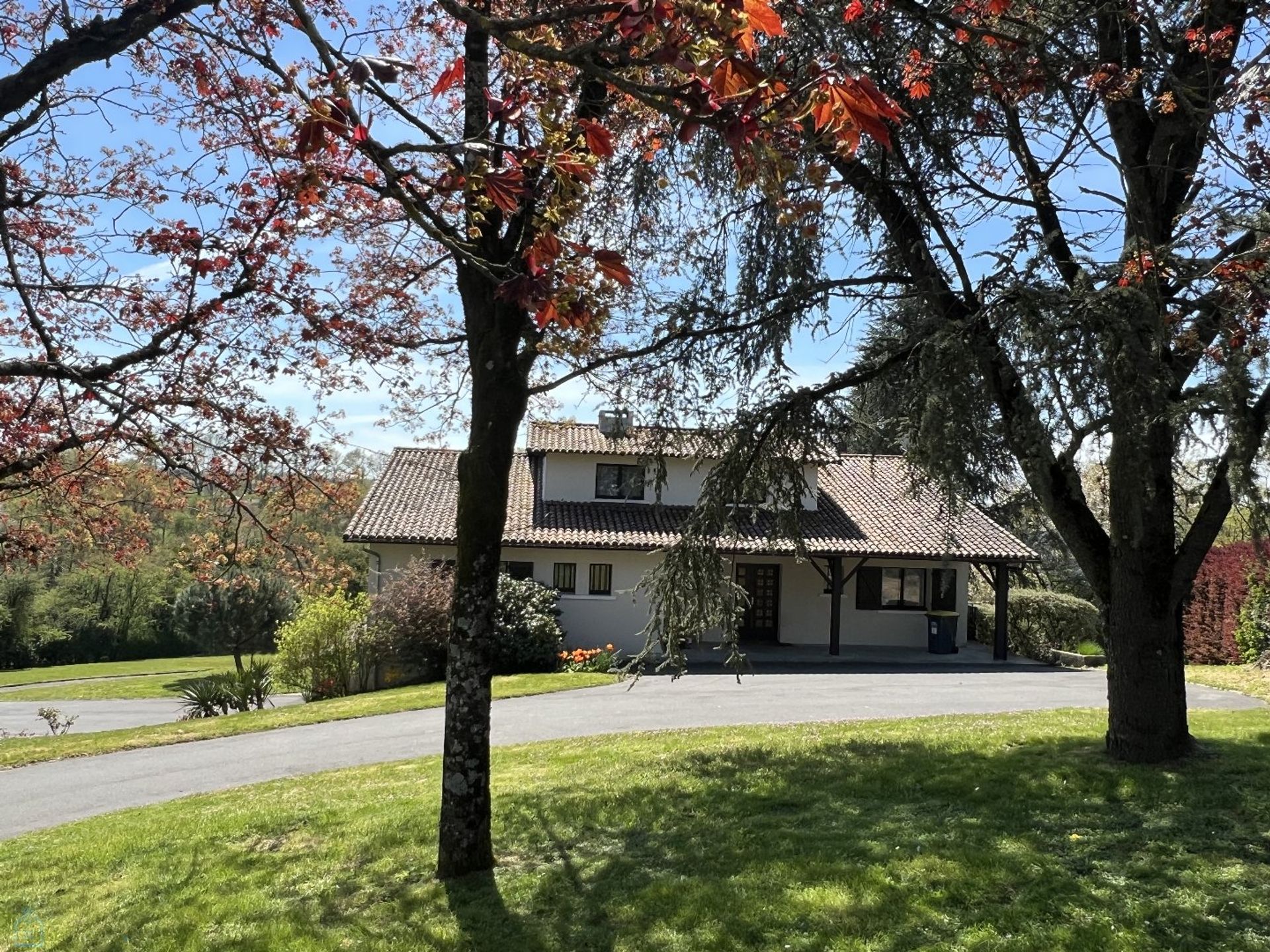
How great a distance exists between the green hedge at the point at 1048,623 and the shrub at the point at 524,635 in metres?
12.6

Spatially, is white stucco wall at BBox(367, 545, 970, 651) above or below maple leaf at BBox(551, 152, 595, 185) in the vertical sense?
below

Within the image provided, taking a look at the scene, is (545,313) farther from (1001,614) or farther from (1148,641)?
(1001,614)

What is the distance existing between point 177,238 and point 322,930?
16.5 feet

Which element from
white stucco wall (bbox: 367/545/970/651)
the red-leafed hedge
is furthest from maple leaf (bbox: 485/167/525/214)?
the red-leafed hedge

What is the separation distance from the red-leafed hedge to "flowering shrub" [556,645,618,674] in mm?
13156

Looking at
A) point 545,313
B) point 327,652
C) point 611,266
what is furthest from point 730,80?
point 327,652

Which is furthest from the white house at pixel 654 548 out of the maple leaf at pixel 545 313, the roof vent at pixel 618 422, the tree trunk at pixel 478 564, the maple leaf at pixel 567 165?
the maple leaf at pixel 545 313

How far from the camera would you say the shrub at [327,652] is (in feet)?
64.7

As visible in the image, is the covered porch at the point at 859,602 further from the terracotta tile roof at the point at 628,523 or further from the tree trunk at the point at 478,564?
the tree trunk at the point at 478,564

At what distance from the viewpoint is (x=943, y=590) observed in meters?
26.9

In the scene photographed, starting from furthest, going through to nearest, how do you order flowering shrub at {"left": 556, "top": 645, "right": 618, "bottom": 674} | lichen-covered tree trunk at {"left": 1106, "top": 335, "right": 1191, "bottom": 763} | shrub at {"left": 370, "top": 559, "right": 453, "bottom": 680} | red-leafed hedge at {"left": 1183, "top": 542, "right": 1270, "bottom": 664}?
1. flowering shrub at {"left": 556, "top": 645, "right": 618, "bottom": 674}
2. red-leafed hedge at {"left": 1183, "top": 542, "right": 1270, "bottom": 664}
3. shrub at {"left": 370, "top": 559, "right": 453, "bottom": 680}
4. lichen-covered tree trunk at {"left": 1106, "top": 335, "right": 1191, "bottom": 763}

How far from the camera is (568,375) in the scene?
21.6 feet

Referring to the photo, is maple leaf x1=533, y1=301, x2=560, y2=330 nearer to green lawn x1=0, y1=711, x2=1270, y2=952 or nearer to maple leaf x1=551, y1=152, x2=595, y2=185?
maple leaf x1=551, y1=152, x2=595, y2=185

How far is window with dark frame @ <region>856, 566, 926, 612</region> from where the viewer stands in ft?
87.8
